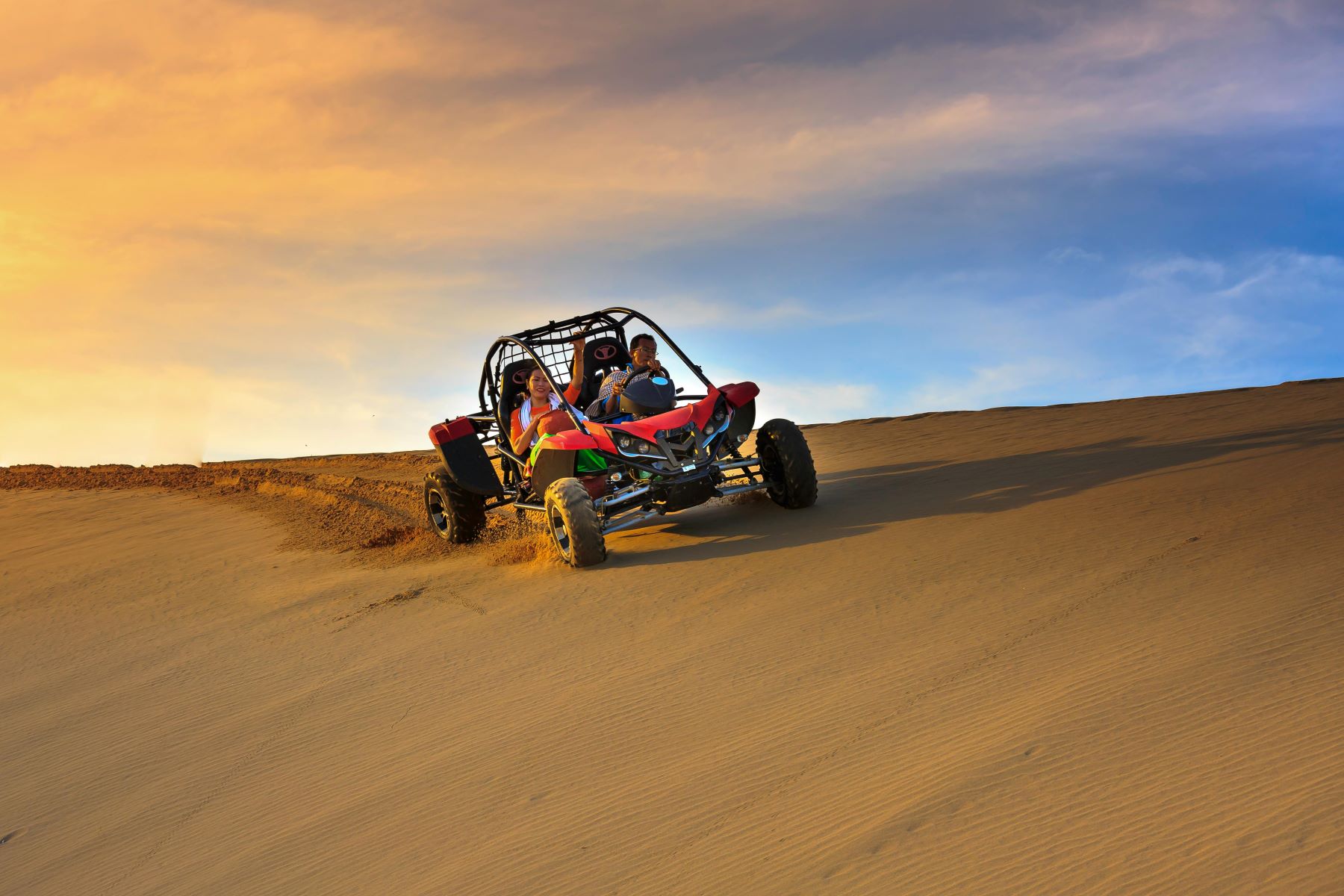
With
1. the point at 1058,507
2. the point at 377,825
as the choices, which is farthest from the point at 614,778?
the point at 1058,507

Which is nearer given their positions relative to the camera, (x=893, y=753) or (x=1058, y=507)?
(x=893, y=753)

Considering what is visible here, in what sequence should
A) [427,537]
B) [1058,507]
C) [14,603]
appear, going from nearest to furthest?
1. [1058,507]
2. [14,603]
3. [427,537]

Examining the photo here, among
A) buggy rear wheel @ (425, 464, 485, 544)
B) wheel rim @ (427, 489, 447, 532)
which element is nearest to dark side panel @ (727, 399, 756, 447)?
buggy rear wheel @ (425, 464, 485, 544)

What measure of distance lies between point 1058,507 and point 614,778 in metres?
5.80

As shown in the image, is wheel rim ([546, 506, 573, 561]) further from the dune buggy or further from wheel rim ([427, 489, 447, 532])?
wheel rim ([427, 489, 447, 532])

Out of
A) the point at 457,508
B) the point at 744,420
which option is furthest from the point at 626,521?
the point at 457,508

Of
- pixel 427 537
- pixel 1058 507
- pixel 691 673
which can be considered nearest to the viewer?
pixel 691 673

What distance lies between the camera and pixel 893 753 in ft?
15.2

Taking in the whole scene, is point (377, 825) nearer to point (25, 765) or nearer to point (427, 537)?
point (25, 765)

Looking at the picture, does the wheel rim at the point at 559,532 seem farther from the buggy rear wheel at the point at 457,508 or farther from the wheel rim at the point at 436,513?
the wheel rim at the point at 436,513

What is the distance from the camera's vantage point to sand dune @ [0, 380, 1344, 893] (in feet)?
13.1

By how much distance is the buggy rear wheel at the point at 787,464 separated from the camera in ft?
31.5

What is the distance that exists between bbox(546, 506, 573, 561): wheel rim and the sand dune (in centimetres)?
25

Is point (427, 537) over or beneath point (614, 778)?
over
